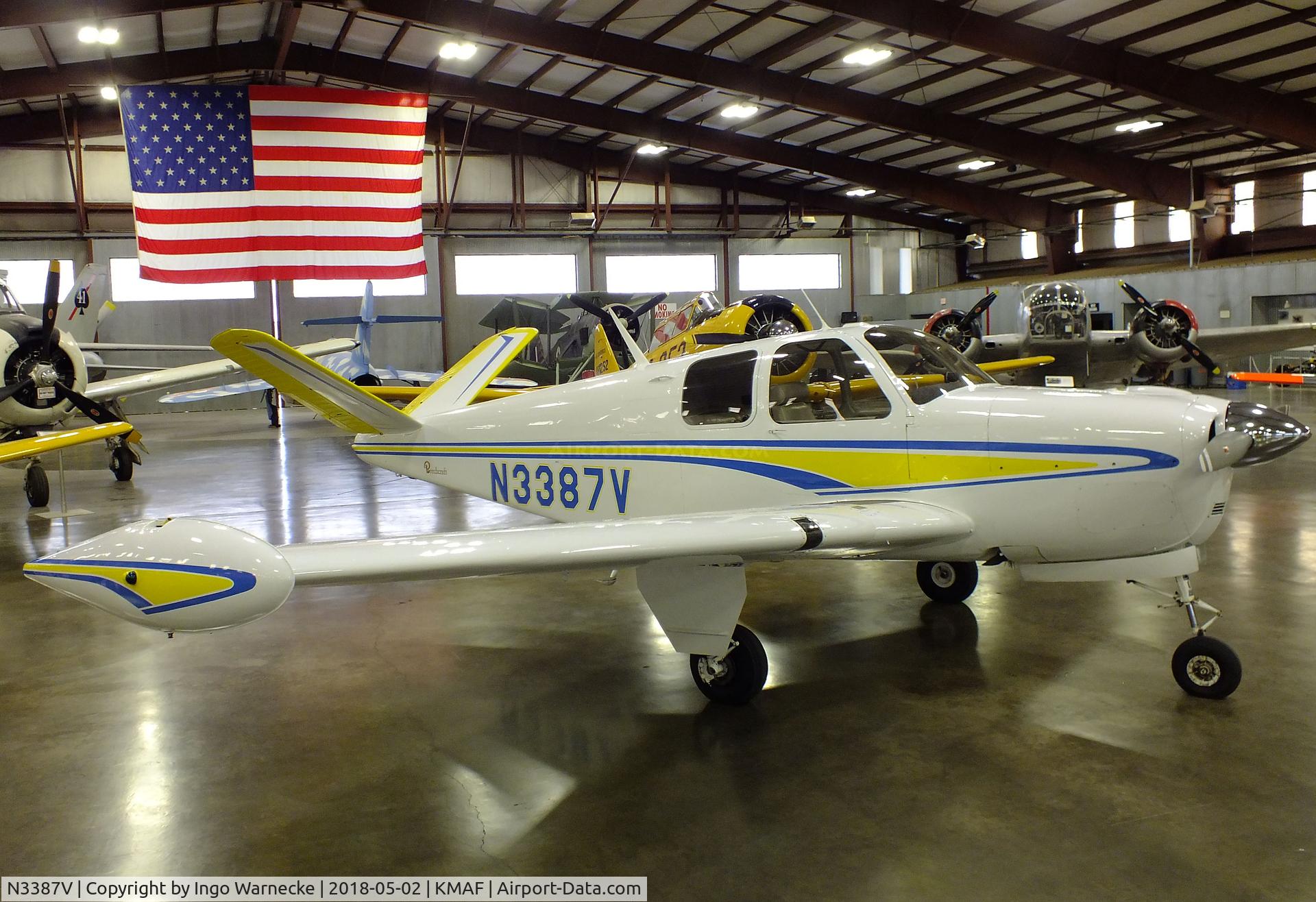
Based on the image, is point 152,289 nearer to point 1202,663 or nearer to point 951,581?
point 951,581

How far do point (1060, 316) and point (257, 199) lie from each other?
15.7 meters

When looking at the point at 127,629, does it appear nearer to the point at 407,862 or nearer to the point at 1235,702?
the point at 407,862

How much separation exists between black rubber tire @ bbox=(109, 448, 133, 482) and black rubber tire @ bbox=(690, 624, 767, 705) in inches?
427

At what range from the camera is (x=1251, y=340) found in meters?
16.0

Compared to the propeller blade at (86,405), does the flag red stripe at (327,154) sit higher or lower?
higher

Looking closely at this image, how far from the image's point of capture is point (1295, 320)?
2027 cm

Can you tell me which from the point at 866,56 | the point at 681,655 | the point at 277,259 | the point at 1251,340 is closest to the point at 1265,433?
the point at 681,655

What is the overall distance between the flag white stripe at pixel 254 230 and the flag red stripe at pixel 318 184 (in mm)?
652

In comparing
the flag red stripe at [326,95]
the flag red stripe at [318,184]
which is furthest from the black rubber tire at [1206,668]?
the flag red stripe at [326,95]

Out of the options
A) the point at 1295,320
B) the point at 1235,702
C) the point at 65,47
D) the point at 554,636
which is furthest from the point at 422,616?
the point at 1295,320

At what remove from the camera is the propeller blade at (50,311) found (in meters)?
10.4

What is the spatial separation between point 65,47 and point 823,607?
71.8ft

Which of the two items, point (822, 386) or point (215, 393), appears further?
point (215, 393)

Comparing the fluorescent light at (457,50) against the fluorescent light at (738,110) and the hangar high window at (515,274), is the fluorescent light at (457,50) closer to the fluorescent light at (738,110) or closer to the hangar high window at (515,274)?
the fluorescent light at (738,110)
